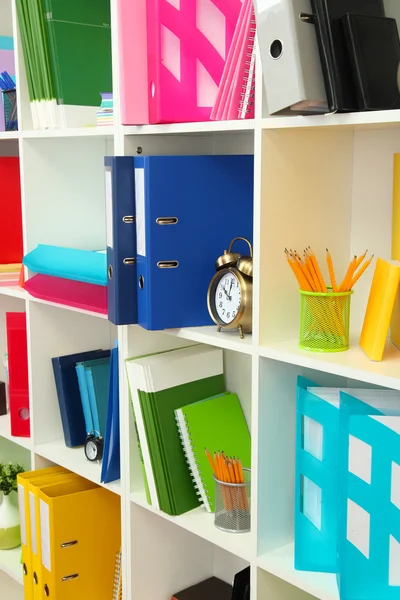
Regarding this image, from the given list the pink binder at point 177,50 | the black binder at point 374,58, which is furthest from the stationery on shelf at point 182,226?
the black binder at point 374,58

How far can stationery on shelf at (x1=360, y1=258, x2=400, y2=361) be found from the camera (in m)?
1.18

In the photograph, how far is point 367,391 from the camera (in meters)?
1.27

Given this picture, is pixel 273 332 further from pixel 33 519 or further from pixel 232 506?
pixel 33 519

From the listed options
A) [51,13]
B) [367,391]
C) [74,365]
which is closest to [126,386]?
[74,365]

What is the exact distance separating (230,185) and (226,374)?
0.49 meters

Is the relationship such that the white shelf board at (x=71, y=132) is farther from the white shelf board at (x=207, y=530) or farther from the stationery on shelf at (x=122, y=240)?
the white shelf board at (x=207, y=530)

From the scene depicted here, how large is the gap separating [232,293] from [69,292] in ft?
1.84

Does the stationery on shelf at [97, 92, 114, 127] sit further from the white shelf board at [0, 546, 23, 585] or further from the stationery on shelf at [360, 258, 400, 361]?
the white shelf board at [0, 546, 23, 585]

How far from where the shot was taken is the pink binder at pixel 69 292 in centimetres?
176

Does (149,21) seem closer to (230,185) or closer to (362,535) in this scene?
(230,185)

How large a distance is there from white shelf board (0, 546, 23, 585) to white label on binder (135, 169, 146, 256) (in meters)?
1.12

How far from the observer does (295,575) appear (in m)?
1.33

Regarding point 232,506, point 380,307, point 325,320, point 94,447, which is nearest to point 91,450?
point 94,447

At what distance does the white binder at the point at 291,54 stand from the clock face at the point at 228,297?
363 millimetres
